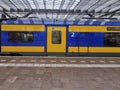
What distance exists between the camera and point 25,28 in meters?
19.1

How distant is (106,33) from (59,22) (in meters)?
3.37

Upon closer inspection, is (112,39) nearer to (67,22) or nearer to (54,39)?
(67,22)

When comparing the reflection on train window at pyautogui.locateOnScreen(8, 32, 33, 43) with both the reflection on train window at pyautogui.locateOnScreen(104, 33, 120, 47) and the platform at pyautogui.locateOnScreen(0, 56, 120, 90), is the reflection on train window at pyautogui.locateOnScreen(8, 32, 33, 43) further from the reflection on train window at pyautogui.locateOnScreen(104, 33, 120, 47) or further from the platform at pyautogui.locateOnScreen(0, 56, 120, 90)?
the platform at pyautogui.locateOnScreen(0, 56, 120, 90)

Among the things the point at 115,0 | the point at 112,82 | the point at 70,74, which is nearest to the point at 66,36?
the point at 70,74

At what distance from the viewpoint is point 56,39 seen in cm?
1906

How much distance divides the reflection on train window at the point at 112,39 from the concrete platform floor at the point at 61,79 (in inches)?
290

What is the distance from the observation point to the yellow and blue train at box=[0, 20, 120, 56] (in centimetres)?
1902

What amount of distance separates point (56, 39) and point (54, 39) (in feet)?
0.45

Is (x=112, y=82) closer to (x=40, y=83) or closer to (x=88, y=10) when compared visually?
(x=40, y=83)

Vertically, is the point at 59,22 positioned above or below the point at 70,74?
above

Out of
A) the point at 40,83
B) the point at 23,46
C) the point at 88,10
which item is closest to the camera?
the point at 40,83

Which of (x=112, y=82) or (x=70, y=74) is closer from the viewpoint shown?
(x=112, y=82)

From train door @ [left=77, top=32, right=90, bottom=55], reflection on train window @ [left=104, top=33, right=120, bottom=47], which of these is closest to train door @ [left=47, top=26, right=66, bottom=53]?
train door @ [left=77, top=32, right=90, bottom=55]

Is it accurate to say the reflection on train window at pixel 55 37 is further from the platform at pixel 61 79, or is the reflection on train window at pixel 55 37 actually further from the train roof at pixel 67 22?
the platform at pixel 61 79
